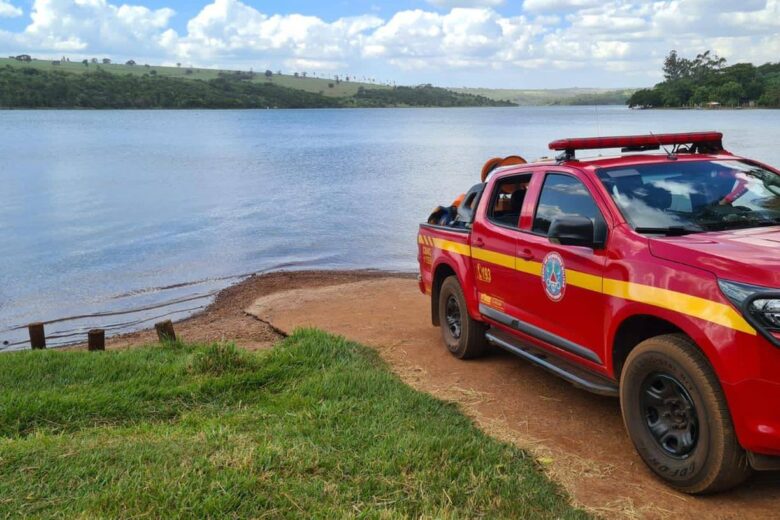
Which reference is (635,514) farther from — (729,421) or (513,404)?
(513,404)

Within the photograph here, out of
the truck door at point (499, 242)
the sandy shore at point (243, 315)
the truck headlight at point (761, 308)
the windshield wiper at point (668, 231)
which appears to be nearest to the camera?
the truck headlight at point (761, 308)

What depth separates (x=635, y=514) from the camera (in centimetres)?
407

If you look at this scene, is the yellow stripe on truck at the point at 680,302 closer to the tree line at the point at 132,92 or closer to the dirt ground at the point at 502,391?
the dirt ground at the point at 502,391

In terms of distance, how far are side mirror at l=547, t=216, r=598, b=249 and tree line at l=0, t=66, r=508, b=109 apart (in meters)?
145

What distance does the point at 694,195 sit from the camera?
199 inches

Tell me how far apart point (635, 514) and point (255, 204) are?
26596 mm

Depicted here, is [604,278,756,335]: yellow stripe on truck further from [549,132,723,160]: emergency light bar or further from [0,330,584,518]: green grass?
[549,132,723,160]: emergency light bar

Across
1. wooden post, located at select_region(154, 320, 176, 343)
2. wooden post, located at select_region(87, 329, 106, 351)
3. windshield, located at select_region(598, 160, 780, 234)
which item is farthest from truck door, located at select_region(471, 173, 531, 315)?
wooden post, located at select_region(87, 329, 106, 351)

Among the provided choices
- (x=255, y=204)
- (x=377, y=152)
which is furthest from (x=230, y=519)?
(x=377, y=152)

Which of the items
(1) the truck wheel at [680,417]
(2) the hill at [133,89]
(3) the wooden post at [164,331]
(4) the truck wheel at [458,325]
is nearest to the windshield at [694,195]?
(1) the truck wheel at [680,417]

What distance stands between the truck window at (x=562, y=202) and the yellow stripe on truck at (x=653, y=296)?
0.36 metres

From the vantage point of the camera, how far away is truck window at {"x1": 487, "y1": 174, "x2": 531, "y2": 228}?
651 centimetres

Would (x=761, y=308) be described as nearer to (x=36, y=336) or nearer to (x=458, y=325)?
(x=458, y=325)

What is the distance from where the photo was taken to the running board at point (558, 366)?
16.2ft
